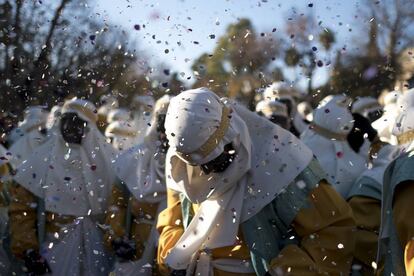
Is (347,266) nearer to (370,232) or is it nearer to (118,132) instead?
(370,232)

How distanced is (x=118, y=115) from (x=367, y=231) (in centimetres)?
602

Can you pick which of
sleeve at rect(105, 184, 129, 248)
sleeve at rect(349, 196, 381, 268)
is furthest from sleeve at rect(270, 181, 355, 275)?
sleeve at rect(105, 184, 129, 248)

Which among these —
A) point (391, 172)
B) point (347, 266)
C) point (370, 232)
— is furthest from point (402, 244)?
point (370, 232)

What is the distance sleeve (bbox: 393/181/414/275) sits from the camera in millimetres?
3059

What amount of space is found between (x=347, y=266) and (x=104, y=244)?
2546 millimetres

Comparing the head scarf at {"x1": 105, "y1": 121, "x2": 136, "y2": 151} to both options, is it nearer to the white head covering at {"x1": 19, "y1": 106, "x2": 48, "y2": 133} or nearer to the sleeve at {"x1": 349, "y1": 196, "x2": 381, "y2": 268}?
the white head covering at {"x1": 19, "y1": 106, "x2": 48, "y2": 133}

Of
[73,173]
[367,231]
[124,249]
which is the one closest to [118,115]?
[73,173]

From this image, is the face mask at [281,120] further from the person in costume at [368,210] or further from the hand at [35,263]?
the hand at [35,263]

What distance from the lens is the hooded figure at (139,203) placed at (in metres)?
5.27

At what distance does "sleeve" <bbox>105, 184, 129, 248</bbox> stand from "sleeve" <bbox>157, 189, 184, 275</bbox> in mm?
1111

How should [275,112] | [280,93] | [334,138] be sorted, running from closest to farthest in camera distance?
[334,138], [275,112], [280,93]

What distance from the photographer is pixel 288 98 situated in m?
8.12

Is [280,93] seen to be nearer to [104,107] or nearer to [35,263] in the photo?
[104,107]

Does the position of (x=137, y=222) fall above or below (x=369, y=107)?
below
